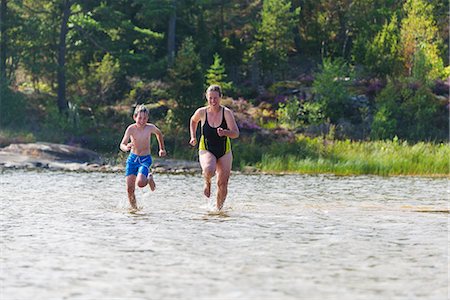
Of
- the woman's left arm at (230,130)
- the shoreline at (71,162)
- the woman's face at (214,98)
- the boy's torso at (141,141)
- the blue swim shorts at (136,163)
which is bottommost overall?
the shoreline at (71,162)

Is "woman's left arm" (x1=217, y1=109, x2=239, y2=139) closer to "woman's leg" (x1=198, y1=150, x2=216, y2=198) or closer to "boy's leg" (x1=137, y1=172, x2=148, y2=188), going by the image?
"woman's leg" (x1=198, y1=150, x2=216, y2=198)

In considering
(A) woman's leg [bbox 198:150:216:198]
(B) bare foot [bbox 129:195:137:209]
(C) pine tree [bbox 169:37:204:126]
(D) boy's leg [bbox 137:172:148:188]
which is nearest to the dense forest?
(C) pine tree [bbox 169:37:204:126]

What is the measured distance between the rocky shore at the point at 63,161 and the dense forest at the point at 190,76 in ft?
8.52

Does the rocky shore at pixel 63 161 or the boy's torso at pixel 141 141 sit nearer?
the boy's torso at pixel 141 141

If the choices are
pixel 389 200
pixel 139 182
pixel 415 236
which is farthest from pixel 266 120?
pixel 415 236

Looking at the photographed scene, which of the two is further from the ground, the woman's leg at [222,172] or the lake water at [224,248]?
the woman's leg at [222,172]

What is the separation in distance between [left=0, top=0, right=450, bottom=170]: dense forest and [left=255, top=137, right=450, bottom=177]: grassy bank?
4624 mm

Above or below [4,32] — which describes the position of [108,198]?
below

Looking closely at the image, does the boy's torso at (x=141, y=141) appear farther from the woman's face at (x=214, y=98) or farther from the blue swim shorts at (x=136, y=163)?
the woman's face at (x=214, y=98)

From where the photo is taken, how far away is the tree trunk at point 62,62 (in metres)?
38.0

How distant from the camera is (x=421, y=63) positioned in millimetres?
39062

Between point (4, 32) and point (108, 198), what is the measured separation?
24937 millimetres

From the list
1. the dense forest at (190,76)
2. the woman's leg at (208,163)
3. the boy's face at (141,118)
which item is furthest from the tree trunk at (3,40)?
the woman's leg at (208,163)

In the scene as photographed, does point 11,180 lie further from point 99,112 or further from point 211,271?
point 99,112
